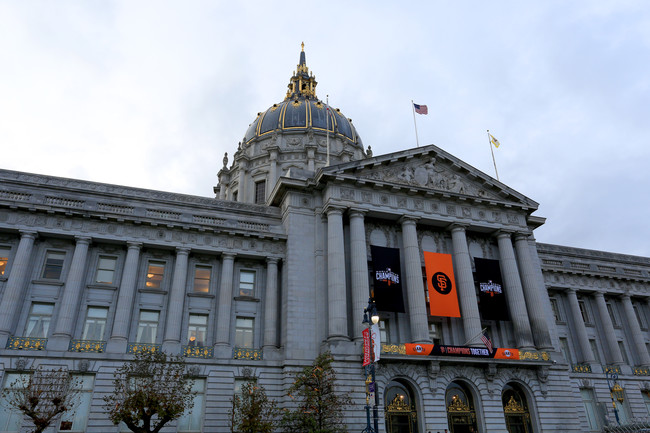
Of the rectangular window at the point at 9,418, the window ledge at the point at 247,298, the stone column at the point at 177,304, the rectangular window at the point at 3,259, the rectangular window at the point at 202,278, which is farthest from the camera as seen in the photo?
the rectangular window at the point at 202,278

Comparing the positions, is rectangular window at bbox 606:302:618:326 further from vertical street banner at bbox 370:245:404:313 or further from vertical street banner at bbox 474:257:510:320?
vertical street banner at bbox 370:245:404:313

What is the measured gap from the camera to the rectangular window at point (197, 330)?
3114 centimetres

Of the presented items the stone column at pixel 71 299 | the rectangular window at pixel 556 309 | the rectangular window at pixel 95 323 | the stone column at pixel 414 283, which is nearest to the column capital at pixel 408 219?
the stone column at pixel 414 283

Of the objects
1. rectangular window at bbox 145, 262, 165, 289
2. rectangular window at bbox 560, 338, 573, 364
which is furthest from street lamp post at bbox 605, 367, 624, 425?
rectangular window at bbox 145, 262, 165, 289

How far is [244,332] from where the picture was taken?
32.4 m

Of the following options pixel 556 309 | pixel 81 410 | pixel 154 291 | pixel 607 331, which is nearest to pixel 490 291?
pixel 556 309

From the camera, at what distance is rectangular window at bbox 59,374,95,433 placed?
1044 inches

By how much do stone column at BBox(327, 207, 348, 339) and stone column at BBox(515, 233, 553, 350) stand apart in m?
14.5

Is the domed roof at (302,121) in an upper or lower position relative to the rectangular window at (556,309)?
upper

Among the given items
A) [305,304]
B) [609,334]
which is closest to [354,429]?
[305,304]

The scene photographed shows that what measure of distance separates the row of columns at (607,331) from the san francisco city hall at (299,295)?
3.13ft

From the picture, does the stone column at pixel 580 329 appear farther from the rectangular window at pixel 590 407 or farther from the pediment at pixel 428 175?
the pediment at pixel 428 175

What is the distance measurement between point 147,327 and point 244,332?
599cm

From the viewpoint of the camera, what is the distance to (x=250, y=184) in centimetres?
6147
